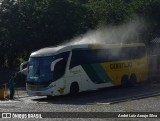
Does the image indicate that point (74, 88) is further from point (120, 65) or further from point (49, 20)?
point (49, 20)

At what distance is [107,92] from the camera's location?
31922mm

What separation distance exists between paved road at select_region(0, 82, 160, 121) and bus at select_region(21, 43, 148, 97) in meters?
0.66

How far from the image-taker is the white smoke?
45.8 m

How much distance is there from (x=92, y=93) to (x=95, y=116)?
12.8 meters

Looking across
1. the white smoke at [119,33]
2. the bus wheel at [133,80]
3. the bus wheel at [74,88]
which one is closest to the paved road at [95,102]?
the bus wheel at [74,88]

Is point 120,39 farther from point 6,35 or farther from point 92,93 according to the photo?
point 92,93

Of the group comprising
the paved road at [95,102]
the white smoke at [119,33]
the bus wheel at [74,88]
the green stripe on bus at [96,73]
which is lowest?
the paved road at [95,102]

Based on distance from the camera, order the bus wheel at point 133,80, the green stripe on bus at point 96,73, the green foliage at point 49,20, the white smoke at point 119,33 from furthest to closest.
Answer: the white smoke at point 119,33
the green foliage at point 49,20
the bus wheel at point 133,80
the green stripe on bus at point 96,73

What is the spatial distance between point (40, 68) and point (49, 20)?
50.8ft

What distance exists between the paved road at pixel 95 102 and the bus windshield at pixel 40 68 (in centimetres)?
145

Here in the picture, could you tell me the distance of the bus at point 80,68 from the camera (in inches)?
1133

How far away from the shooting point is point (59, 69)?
28938 millimetres

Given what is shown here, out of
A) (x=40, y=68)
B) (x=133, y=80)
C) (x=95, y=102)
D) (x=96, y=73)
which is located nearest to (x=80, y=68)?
(x=96, y=73)

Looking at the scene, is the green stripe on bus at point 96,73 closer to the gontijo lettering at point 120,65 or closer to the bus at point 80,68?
the bus at point 80,68
